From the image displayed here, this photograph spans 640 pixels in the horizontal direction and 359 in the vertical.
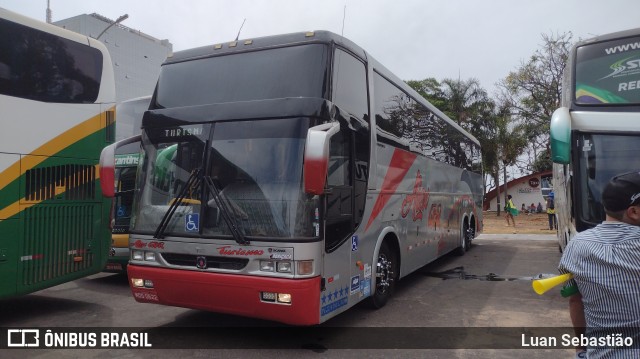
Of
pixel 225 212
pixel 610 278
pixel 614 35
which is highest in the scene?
pixel 614 35

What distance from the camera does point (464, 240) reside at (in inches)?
524

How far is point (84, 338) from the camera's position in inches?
224

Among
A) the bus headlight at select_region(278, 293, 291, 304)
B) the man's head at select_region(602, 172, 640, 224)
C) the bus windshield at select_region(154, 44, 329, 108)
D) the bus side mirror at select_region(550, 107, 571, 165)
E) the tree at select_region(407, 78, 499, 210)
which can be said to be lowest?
the bus headlight at select_region(278, 293, 291, 304)

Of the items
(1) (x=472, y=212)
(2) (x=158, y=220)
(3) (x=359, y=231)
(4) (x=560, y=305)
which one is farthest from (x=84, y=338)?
(1) (x=472, y=212)

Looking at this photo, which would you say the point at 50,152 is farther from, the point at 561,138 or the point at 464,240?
the point at 464,240

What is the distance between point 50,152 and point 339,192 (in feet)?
13.8

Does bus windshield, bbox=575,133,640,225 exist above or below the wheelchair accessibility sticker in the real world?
above

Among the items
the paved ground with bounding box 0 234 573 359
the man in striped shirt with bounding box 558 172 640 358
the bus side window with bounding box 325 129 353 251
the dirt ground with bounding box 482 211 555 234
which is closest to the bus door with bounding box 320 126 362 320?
the bus side window with bounding box 325 129 353 251

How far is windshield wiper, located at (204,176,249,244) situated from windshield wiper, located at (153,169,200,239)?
18 centimetres

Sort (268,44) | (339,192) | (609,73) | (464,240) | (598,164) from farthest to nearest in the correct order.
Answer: (464,240) < (609,73) < (598,164) < (268,44) < (339,192)

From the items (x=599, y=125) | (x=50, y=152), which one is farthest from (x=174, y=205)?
(x=599, y=125)

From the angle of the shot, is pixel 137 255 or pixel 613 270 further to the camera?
pixel 137 255

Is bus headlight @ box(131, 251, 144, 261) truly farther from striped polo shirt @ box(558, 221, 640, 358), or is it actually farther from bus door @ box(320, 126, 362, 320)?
striped polo shirt @ box(558, 221, 640, 358)

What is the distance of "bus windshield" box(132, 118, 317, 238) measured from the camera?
15.9 ft
